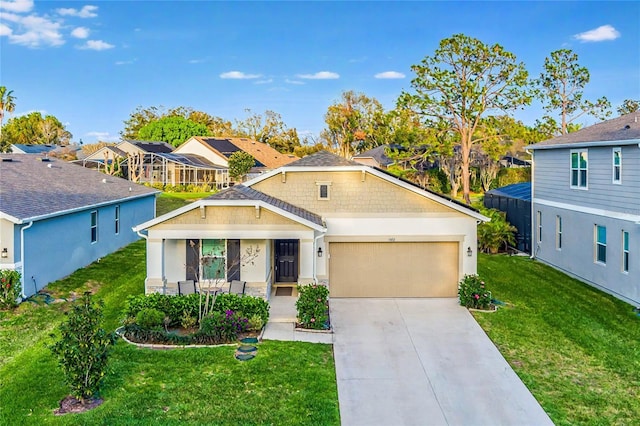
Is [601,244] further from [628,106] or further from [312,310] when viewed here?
[628,106]

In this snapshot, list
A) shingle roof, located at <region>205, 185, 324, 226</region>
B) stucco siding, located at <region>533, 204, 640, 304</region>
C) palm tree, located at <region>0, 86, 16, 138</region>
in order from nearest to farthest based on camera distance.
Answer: shingle roof, located at <region>205, 185, 324, 226</region>, stucco siding, located at <region>533, 204, 640, 304</region>, palm tree, located at <region>0, 86, 16, 138</region>

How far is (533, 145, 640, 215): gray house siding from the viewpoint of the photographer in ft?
49.5

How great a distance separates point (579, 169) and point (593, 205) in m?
1.66

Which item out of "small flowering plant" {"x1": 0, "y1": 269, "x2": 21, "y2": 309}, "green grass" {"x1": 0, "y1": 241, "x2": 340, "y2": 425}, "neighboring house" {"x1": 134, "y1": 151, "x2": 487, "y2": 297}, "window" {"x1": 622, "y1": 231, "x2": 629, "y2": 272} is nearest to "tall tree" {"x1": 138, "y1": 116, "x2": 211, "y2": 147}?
"neighboring house" {"x1": 134, "y1": 151, "x2": 487, "y2": 297}

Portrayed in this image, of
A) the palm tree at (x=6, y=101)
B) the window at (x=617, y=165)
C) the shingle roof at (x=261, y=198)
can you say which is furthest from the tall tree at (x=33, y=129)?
the window at (x=617, y=165)

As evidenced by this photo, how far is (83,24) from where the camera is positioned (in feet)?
87.7

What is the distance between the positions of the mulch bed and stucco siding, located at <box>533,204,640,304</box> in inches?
564

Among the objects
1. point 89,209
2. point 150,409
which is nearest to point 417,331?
point 150,409

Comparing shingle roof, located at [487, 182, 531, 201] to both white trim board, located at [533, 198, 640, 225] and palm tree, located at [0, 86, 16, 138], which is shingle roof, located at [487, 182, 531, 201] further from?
palm tree, located at [0, 86, 16, 138]

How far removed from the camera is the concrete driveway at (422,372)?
872cm

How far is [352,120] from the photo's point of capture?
246ft

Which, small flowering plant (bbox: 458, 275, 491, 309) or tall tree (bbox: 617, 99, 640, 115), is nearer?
small flowering plant (bbox: 458, 275, 491, 309)

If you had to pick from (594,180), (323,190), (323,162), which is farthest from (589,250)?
(323,162)

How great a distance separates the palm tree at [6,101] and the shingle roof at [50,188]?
5977cm
